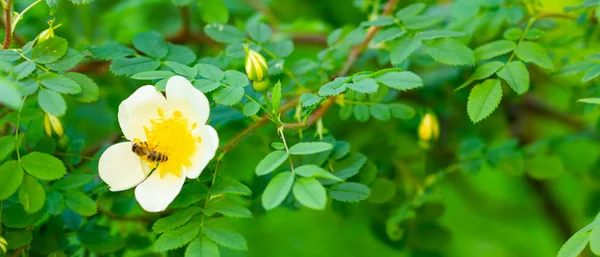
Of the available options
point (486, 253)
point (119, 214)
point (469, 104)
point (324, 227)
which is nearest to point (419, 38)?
point (469, 104)

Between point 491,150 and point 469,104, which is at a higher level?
point 469,104

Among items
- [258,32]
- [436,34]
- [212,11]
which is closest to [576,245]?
[436,34]

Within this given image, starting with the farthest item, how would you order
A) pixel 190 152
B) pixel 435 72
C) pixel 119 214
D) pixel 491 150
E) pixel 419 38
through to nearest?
pixel 435 72 < pixel 491 150 < pixel 119 214 < pixel 419 38 < pixel 190 152

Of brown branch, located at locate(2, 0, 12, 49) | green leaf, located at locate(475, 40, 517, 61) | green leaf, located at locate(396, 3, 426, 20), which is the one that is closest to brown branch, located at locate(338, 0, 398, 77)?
green leaf, located at locate(396, 3, 426, 20)

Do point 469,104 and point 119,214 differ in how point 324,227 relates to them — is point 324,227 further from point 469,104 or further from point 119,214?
point 469,104

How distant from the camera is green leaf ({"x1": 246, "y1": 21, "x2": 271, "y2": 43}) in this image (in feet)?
3.49

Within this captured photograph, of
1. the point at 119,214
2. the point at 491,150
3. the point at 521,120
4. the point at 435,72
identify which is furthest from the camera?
the point at 521,120

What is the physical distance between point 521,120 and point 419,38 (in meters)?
0.81

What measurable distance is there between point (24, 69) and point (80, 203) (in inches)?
7.5

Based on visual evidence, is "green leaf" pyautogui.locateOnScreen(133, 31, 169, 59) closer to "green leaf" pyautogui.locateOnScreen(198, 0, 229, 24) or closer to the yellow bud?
"green leaf" pyautogui.locateOnScreen(198, 0, 229, 24)

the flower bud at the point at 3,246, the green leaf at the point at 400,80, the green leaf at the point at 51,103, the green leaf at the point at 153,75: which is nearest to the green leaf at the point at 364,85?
the green leaf at the point at 400,80

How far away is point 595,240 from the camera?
748 millimetres

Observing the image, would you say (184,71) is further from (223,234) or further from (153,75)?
(223,234)

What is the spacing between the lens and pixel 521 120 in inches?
66.2
